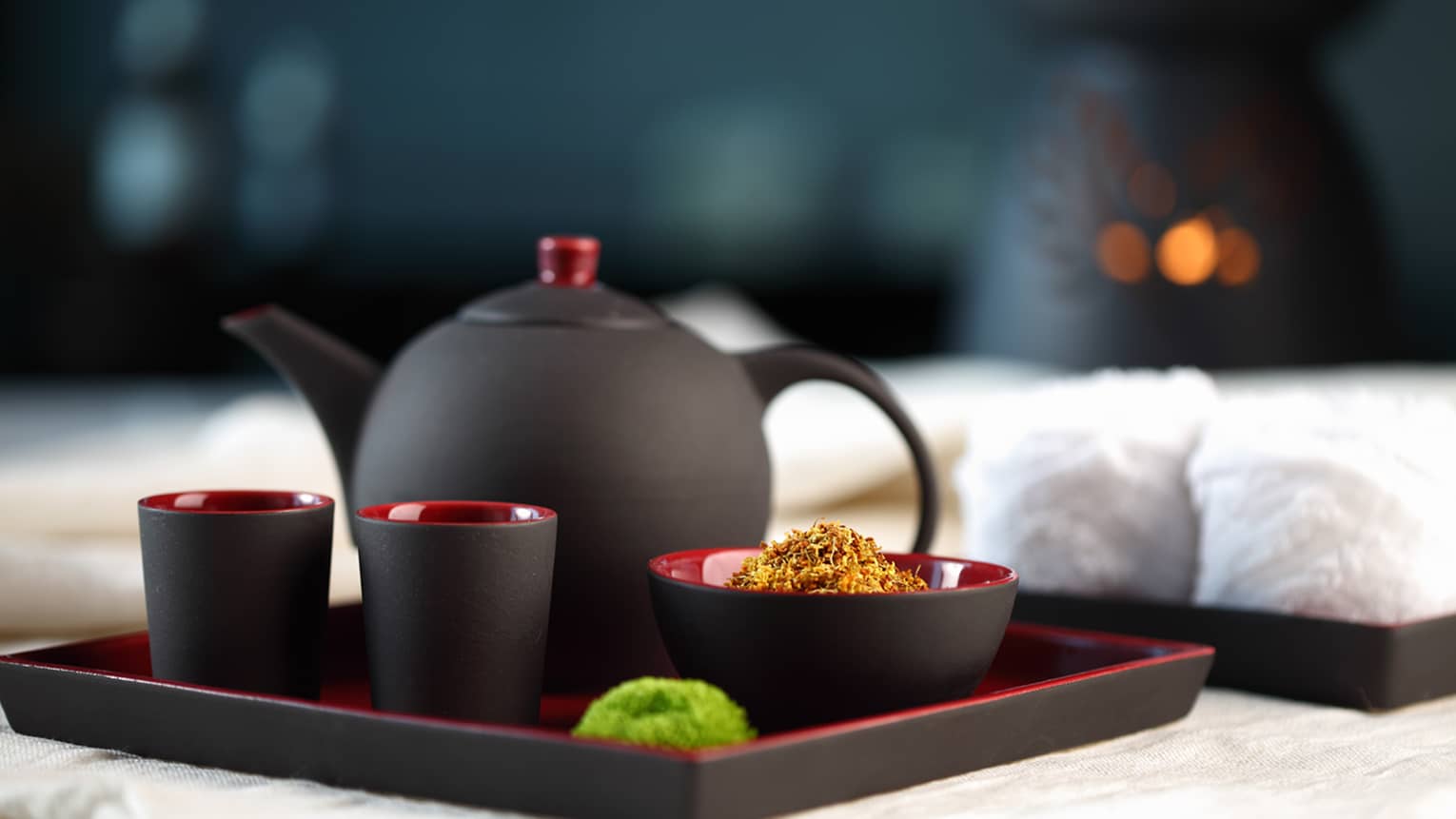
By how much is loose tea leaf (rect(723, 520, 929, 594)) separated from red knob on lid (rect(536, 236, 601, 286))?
7.0 inches

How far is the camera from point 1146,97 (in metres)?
1.70

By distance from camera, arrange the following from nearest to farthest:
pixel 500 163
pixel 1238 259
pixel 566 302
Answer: pixel 566 302
pixel 1238 259
pixel 500 163

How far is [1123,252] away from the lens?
171 centimetres

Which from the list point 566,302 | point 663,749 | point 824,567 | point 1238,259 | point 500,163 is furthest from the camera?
point 500,163

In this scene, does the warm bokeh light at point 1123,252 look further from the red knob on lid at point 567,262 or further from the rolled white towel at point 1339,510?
the red knob on lid at point 567,262

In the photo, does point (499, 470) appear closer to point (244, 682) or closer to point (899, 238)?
point (244, 682)

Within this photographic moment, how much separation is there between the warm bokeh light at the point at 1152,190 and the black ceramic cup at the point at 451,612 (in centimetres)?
127

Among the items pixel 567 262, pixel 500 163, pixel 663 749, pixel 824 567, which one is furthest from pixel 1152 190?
pixel 663 749

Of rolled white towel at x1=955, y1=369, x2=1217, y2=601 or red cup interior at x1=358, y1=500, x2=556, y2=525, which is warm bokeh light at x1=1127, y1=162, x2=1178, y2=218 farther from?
red cup interior at x1=358, y1=500, x2=556, y2=525

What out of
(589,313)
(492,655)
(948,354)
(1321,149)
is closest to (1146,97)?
(1321,149)

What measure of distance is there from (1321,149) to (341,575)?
1.26 m

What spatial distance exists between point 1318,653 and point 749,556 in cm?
26

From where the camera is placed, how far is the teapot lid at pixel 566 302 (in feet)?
2.24

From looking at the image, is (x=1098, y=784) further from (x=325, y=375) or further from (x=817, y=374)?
(x=325, y=375)
